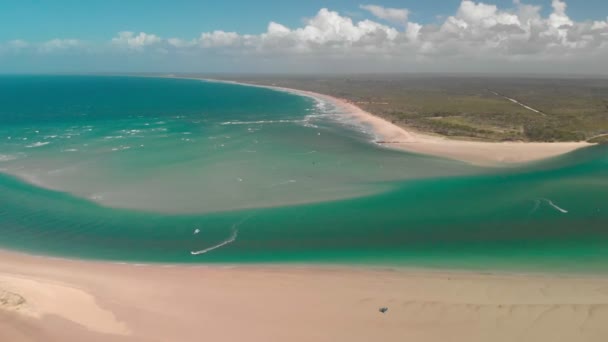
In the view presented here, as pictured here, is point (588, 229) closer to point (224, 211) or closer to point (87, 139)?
point (224, 211)

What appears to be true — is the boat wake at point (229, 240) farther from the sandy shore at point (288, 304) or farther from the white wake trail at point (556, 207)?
the white wake trail at point (556, 207)

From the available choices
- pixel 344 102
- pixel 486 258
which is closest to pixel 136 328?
pixel 486 258

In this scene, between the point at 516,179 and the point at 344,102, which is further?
Answer: the point at 344,102

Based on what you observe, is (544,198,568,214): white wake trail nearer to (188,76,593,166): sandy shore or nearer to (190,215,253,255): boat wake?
(188,76,593,166): sandy shore

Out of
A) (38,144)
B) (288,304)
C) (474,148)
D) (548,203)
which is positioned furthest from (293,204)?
(38,144)

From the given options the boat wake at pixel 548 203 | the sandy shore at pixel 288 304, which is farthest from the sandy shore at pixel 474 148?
the sandy shore at pixel 288 304

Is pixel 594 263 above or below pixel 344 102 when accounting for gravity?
below

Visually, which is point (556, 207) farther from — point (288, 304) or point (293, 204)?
point (288, 304)
